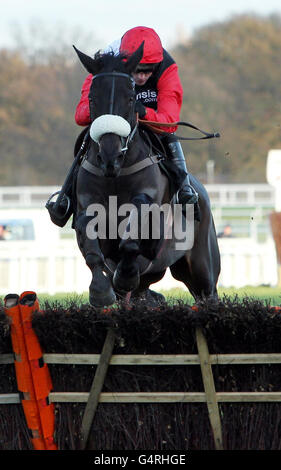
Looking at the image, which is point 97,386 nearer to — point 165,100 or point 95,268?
point 95,268

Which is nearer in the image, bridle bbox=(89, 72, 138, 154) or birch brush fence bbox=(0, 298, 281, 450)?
birch brush fence bbox=(0, 298, 281, 450)

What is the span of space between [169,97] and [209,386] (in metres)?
2.80

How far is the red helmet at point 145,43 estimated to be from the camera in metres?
5.91

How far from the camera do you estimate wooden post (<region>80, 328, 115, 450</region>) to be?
12.7ft

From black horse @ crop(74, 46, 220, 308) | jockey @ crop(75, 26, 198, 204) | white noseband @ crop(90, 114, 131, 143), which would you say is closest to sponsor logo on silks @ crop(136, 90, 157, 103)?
jockey @ crop(75, 26, 198, 204)

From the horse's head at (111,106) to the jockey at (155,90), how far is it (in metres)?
0.32

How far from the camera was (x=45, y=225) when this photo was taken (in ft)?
57.9

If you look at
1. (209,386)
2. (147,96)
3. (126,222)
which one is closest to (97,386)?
(209,386)

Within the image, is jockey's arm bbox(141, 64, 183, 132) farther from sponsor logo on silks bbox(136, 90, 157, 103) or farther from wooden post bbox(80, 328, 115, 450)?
wooden post bbox(80, 328, 115, 450)

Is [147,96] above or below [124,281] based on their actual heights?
above

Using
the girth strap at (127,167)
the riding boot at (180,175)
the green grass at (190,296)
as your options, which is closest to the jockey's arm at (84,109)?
the girth strap at (127,167)

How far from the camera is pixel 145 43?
5926 mm

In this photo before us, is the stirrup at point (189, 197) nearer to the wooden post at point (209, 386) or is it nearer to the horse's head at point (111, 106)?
the horse's head at point (111, 106)

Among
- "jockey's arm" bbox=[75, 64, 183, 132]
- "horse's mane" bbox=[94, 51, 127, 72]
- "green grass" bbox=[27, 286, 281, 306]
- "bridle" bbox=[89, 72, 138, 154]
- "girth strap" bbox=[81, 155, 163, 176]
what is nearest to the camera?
"green grass" bbox=[27, 286, 281, 306]
